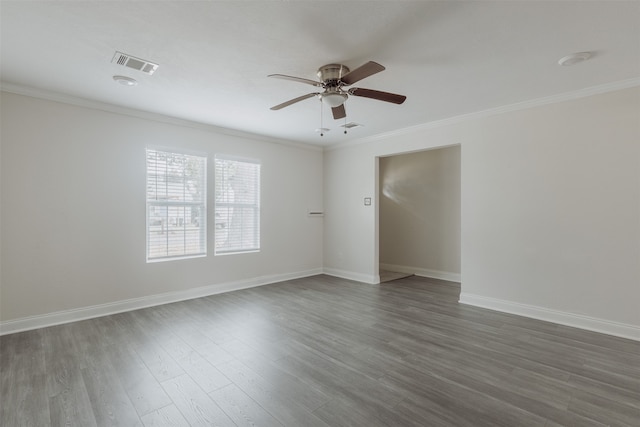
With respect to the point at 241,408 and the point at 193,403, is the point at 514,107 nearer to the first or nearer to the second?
the point at 241,408

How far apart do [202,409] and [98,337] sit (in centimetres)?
196

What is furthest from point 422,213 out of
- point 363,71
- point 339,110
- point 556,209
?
point 363,71

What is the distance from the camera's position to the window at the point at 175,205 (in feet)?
14.2

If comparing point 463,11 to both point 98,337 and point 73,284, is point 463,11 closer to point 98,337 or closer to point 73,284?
point 98,337

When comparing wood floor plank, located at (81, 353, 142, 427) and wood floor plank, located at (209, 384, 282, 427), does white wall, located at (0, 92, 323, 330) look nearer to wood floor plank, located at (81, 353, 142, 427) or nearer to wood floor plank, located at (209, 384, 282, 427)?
wood floor plank, located at (81, 353, 142, 427)

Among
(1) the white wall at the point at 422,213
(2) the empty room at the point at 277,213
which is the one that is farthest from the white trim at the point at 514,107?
(1) the white wall at the point at 422,213

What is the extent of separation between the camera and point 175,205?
454cm

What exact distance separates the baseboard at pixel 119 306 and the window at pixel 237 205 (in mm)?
596

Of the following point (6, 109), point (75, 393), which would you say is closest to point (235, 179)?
point (6, 109)

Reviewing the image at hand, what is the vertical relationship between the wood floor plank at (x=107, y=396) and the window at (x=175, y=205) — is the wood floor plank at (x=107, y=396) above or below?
below

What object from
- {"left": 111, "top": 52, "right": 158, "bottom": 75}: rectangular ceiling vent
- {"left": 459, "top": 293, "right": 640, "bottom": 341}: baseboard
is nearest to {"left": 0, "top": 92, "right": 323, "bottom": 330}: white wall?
{"left": 111, "top": 52, "right": 158, "bottom": 75}: rectangular ceiling vent

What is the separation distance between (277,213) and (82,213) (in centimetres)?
300

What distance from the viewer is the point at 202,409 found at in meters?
2.01

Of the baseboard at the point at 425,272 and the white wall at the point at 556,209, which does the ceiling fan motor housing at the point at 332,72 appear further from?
the baseboard at the point at 425,272
